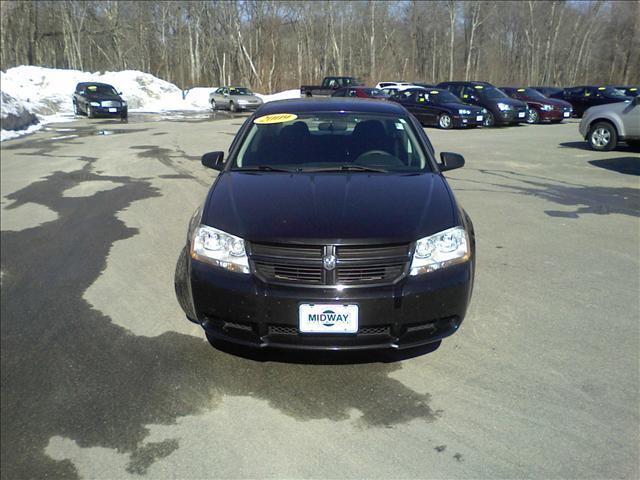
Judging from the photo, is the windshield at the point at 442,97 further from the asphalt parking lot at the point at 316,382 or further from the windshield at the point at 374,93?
the asphalt parking lot at the point at 316,382

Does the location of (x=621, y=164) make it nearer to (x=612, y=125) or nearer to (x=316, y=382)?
Result: (x=612, y=125)

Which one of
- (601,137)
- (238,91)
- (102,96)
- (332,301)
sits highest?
(238,91)

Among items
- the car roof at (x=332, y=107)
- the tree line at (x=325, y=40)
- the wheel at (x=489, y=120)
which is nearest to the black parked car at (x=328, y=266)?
the car roof at (x=332, y=107)

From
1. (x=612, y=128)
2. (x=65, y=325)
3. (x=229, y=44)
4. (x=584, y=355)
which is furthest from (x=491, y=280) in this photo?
(x=229, y=44)

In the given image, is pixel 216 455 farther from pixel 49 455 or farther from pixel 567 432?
pixel 567 432

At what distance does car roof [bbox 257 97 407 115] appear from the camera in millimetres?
4962

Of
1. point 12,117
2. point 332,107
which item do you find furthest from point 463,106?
point 332,107

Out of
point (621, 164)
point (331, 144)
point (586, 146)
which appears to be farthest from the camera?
point (586, 146)

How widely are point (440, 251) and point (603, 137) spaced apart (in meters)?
12.9

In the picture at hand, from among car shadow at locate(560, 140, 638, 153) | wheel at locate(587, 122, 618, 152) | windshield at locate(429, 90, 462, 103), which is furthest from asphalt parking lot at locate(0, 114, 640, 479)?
windshield at locate(429, 90, 462, 103)

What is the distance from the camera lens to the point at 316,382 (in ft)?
11.0

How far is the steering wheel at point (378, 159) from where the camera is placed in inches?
171

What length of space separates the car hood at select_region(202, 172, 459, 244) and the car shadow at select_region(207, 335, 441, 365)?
82 centimetres

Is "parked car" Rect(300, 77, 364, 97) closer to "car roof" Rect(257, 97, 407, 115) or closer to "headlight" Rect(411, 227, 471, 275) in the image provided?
"car roof" Rect(257, 97, 407, 115)
